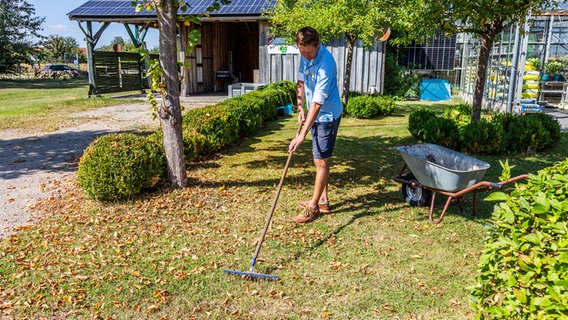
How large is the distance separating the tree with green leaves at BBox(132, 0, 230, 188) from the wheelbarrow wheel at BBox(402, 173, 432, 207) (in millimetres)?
2883

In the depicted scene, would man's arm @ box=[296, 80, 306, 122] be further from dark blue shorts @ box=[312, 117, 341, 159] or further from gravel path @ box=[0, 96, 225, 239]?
gravel path @ box=[0, 96, 225, 239]

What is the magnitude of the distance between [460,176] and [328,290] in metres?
1.98

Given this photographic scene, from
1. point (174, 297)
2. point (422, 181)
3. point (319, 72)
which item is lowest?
point (174, 297)

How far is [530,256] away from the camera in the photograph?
7.07 ft

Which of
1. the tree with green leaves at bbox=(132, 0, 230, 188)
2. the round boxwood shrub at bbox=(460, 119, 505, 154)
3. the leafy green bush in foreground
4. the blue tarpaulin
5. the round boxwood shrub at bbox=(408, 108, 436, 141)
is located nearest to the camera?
the leafy green bush in foreground

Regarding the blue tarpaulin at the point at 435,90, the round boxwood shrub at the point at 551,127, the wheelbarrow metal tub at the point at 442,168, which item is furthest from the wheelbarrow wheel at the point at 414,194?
the blue tarpaulin at the point at 435,90

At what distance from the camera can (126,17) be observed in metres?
16.9

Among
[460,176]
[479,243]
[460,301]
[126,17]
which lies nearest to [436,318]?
[460,301]

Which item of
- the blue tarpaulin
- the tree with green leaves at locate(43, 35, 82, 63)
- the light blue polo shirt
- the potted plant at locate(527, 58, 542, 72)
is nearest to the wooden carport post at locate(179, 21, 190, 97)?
the blue tarpaulin

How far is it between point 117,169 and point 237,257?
212 centimetres

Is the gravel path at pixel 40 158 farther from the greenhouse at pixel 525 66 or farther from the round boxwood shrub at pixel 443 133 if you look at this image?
the greenhouse at pixel 525 66

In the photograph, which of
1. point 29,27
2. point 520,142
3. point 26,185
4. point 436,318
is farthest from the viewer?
point 29,27

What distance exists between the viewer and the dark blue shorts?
192 inches

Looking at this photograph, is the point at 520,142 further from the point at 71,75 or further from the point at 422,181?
the point at 71,75
